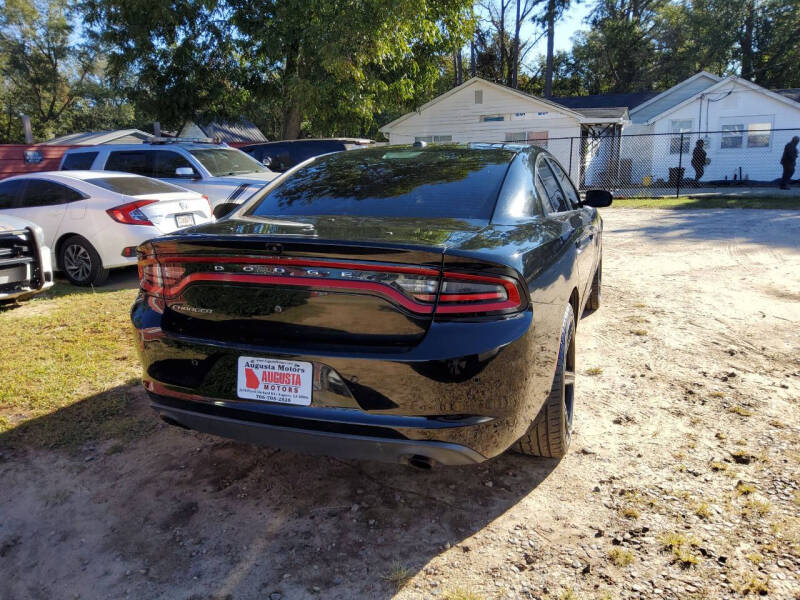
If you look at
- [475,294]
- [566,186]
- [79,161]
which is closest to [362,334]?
[475,294]

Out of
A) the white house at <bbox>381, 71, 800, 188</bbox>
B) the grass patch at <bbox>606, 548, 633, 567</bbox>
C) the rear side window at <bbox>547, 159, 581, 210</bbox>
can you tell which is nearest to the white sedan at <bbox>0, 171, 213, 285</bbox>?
the rear side window at <bbox>547, 159, 581, 210</bbox>

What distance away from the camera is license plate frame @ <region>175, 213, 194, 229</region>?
25.1ft

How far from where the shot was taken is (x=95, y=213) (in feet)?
24.4

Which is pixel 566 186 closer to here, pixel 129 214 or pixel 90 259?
pixel 129 214

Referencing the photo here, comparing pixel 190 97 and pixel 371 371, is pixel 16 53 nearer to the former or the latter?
pixel 190 97

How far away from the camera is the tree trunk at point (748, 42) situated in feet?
124

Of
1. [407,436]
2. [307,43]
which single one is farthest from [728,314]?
[307,43]

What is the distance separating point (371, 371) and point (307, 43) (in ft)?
54.6

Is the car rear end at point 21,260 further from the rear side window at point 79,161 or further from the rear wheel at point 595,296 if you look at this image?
the rear wheel at point 595,296

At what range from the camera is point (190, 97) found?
19938 millimetres

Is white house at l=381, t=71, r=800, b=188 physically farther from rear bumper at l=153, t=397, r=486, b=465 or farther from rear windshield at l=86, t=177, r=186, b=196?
rear bumper at l=153, t=397, r=486, b=465

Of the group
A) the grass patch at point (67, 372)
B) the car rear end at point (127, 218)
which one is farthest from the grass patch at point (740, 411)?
the car rear end at point (127, 218)

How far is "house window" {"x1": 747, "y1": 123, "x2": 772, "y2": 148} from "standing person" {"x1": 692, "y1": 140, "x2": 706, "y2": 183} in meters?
1.81

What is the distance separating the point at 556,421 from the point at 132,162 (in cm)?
964
